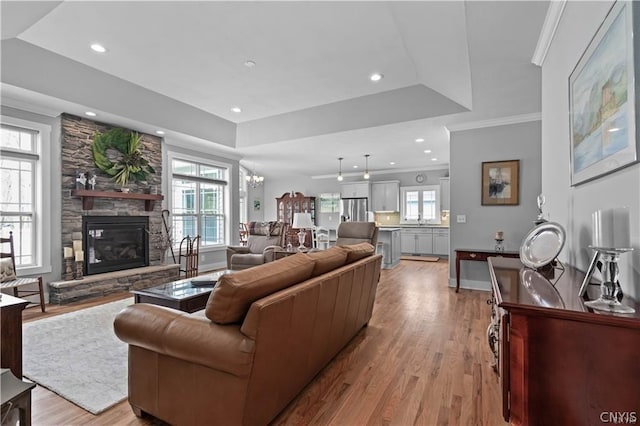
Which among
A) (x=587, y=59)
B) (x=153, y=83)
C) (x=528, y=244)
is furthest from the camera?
(x=153, y=83)

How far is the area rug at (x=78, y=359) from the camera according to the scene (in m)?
1.97

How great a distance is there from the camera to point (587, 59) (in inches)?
62.3

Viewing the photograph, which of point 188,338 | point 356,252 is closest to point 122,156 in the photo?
point 356,252

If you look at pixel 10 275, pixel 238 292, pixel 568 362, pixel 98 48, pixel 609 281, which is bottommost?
pixel 10 275

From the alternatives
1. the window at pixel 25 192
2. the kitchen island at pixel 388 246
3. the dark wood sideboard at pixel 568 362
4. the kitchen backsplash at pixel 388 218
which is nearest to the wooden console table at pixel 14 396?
the dark wood sideboard at pixel 568 362

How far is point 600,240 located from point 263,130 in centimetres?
563

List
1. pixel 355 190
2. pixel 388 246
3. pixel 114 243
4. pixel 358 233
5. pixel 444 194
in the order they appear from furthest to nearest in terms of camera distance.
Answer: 1. pixel 355 190
2. pixel 444 194
3. pixel 388 246
4. pixel 358 233
5. pixel 114 243

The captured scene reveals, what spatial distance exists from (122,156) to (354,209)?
6455 mm

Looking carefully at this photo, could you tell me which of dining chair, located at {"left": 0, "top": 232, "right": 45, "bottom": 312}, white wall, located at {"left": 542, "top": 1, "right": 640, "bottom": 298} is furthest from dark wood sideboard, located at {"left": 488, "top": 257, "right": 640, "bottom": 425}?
dining chair, located at {"left": 0, "top": 232, "right": 45, "bottom": 312}

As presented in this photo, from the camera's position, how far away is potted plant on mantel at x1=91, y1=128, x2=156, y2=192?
4.64 metres

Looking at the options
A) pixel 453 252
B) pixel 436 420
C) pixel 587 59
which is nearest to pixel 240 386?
pixel 436 420

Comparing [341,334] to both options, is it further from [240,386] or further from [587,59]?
[587,59]

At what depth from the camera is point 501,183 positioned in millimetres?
4613

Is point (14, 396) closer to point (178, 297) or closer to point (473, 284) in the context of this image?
point (178, 297)
